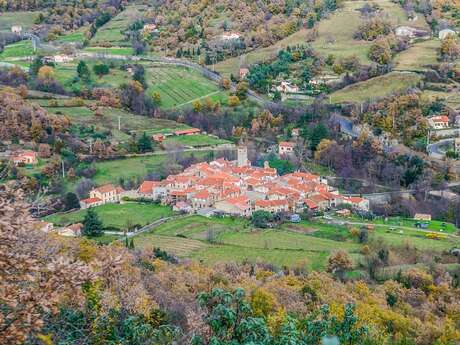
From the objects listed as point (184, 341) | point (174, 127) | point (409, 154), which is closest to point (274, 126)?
point (174, 127)

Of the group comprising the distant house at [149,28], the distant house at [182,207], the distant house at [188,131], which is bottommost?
the distant house at [182,207]

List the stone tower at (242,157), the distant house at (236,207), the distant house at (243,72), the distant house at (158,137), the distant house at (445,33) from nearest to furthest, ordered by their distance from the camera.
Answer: the distant house at (236,207)
the stone tower at (242,157)
the distant house at (158,137)
the distant house at (445,33)
the distant house at (243,72)

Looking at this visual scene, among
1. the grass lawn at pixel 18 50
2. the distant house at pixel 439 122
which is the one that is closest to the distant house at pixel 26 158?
the distant house at pixel 439 122

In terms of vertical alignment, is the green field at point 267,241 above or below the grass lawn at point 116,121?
below

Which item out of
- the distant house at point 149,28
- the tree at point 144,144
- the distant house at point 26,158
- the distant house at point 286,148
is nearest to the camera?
the distant house at point 26,158

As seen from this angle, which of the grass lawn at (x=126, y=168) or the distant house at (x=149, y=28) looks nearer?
the grass lawn at (x=126, y=168)

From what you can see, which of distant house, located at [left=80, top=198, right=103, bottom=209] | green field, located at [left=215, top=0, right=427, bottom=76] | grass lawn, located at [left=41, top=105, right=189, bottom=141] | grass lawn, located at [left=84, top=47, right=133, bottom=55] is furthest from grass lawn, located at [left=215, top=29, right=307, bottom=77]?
distant house, located at [left=80, top=198, right=103, bottom=209]

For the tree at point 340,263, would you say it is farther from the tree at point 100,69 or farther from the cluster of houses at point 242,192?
the tree at point 100,69

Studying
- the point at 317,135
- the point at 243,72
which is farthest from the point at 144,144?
the point at 243,72

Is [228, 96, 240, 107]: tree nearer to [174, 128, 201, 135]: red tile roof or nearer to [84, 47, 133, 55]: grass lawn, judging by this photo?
[174, 128, 201, 135]: red tile roof
